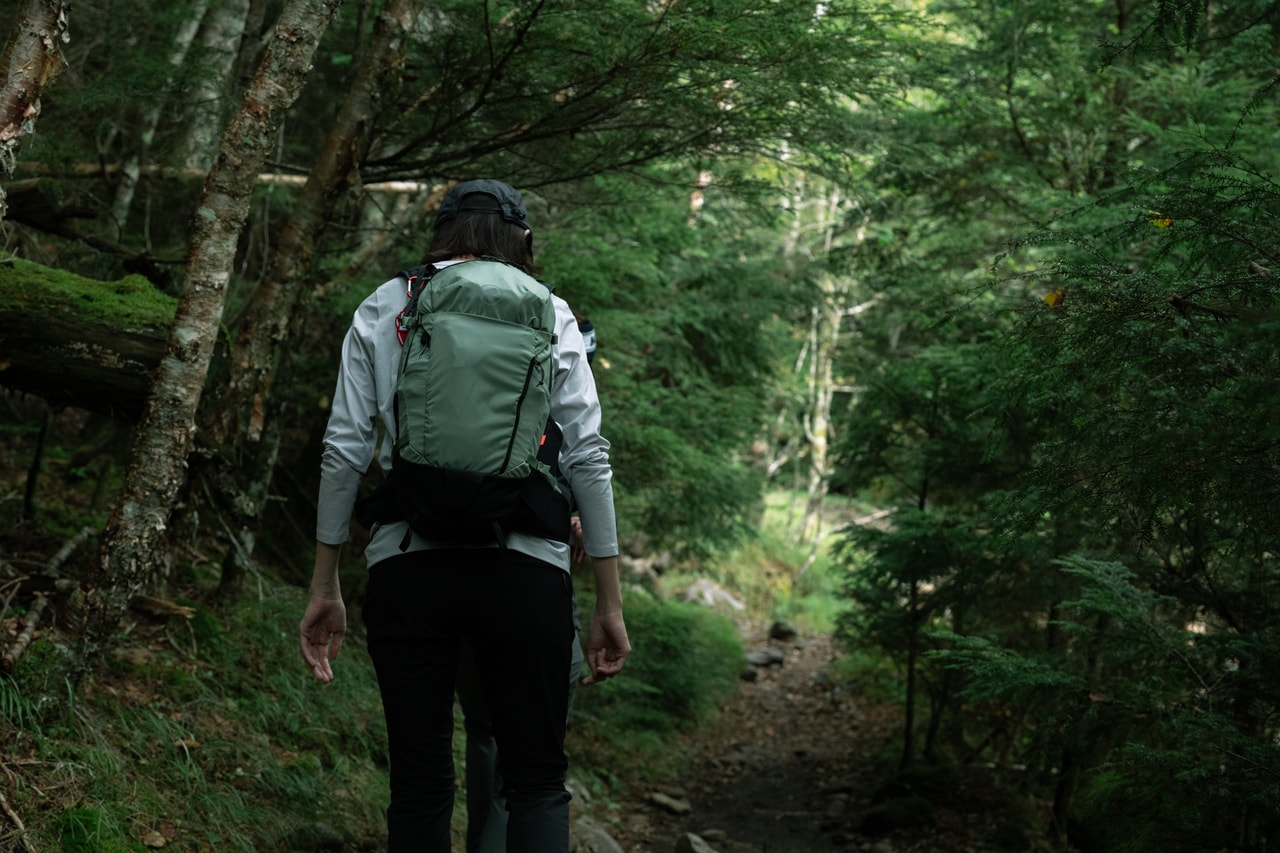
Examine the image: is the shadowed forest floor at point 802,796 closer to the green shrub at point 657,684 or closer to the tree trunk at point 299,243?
the green shrub at point 657,684

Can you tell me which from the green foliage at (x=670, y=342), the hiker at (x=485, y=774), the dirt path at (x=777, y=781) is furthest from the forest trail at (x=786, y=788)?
the hiker at (x=485, y=774)

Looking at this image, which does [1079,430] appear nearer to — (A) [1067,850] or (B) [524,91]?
(A) [1067,850]

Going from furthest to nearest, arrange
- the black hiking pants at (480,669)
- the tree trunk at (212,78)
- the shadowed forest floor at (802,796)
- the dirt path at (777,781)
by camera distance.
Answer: the dirt path at (777,781) < the shadowed forest floor at (802,796) < the tree trunk at (212,78) < the black hiking pants at (480,669)

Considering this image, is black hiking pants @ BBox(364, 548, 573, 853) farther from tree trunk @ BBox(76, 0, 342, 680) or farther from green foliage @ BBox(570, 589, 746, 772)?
green foliage @ BBox(570, 589, 746, 772)

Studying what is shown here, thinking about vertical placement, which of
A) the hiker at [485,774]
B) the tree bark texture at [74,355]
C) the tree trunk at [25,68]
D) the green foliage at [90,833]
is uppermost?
the tree trunk at [25,68]

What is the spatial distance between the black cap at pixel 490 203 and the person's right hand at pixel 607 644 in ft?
Answer: 3.74

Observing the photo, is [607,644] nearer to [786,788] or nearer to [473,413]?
[473,413]

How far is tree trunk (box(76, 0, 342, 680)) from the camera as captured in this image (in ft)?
12.0

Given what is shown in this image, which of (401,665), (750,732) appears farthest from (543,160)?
(750,732)

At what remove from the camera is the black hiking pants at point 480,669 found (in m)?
2.44

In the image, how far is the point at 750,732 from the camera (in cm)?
1043

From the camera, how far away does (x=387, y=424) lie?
2629mm

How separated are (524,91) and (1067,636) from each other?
474 cm

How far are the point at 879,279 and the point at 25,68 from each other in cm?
766
